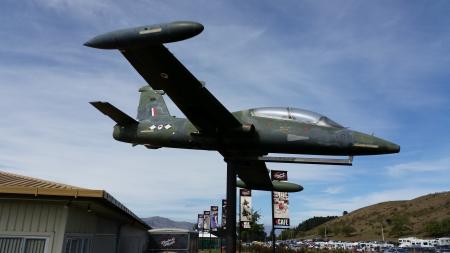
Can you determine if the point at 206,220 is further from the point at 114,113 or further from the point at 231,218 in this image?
the point at 231,218

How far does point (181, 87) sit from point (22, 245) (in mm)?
5937

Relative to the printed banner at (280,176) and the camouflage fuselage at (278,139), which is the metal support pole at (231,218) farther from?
the printed banner at (280,176)

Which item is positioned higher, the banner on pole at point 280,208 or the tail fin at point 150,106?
the tail fin at point 150,106

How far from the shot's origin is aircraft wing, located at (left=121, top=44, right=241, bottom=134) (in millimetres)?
9352

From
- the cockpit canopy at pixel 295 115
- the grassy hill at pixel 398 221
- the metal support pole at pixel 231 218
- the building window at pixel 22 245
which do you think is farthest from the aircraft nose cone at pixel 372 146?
the grassy hill at pixel 398 221

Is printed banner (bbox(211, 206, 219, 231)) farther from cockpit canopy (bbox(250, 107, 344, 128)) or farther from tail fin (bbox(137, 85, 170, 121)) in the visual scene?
cockpit canopy (bbox(250, 107, 344, 128))

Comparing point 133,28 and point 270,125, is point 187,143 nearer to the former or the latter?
point 270,125

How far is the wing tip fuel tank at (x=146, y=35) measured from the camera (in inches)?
315

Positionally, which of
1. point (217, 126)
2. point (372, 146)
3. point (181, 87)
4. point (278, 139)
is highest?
point (181, 87)

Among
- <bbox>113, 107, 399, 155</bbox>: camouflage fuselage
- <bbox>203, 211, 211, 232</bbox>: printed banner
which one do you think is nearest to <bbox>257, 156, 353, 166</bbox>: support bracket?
<bbox>113, 107, 399, 155</bbox>: camouflage fuselage

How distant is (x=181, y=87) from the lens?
10211mm

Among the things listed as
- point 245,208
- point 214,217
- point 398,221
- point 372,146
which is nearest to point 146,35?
point 372,146

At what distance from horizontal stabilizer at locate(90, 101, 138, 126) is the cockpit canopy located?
4284 millimetres

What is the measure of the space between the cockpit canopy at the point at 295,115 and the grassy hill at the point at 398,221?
125305mm
